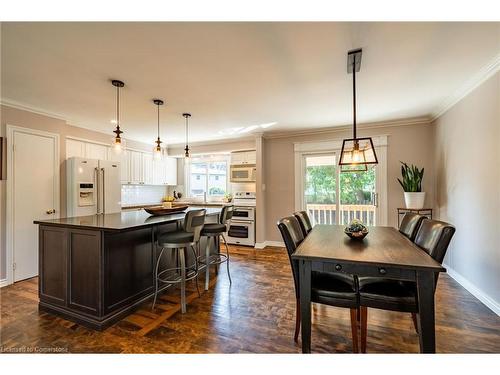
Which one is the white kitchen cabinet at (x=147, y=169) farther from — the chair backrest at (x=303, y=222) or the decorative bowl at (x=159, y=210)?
the chair backrest at (x=303, y=222)

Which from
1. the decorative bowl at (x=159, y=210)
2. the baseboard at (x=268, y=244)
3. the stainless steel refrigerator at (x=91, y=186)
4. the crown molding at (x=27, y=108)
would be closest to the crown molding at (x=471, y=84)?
the baseboard at (x=268, y=244)

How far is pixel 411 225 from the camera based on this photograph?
7.55ft

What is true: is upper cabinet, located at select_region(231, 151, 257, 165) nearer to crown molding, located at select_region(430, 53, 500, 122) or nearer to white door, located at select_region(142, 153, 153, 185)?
white door, located at select_region(142, 153, 153, 185)

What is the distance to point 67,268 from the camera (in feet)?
7.11

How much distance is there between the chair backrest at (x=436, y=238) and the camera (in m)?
1.57

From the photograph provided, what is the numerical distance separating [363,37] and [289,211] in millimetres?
3485

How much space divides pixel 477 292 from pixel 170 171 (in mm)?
6022

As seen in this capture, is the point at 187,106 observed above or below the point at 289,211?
above

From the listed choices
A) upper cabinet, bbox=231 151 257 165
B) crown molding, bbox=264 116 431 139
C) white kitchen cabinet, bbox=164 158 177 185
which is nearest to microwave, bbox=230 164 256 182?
upper cabinet, bbox=231 151 257 165

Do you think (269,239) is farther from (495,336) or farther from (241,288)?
(495,336)

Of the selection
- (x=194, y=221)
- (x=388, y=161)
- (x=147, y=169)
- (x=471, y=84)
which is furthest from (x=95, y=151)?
(x=471, y=84)

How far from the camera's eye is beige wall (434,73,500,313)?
88.7 inches

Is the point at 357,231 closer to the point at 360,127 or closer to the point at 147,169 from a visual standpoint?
the point at 360,127
